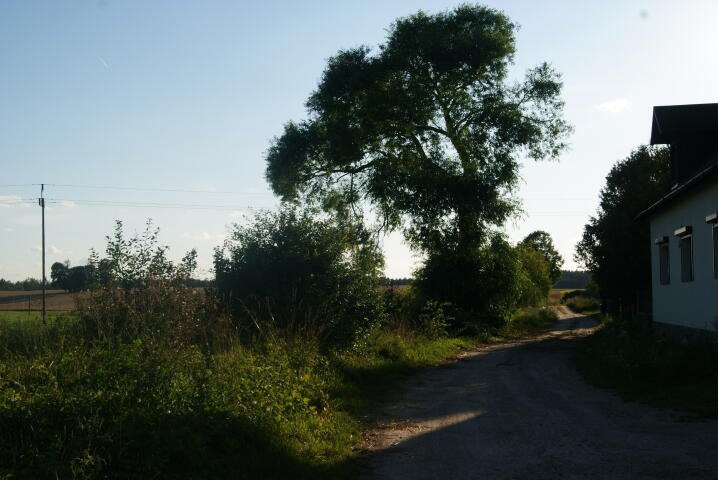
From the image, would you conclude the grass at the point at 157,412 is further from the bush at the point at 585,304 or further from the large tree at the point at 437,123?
the bush at the point at 585,304

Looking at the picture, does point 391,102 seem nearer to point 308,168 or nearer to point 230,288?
A: point 308,168

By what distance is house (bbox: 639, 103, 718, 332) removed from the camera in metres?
15.4

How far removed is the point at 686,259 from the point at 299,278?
1054cm

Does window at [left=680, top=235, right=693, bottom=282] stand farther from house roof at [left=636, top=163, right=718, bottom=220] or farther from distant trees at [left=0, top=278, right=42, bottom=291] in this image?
distant trees at [left=0, top=278, right=42, bottom=291]

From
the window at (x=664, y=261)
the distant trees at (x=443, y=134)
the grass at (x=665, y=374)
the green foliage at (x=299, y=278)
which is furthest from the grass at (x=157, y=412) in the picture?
the distant trees at (x=443, y=134)

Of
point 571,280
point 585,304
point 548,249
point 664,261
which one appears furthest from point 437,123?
point 571,280

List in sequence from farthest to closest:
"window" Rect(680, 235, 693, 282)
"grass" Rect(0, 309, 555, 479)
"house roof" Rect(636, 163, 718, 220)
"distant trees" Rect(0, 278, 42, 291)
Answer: "distant trees" Rect(0, 278, 42, 291) < "window" Rect(680, 235, 693, 282) < "house roof" Rect(636, 163, 718, 220) < "grass" Rect(0, 309, 555, 479)

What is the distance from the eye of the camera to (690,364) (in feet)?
42.6

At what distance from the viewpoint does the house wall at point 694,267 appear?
15.4 metres

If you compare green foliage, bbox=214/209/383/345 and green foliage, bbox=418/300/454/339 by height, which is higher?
green foliage, bbox=214/209/383/345

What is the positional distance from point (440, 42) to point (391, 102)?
3330mm

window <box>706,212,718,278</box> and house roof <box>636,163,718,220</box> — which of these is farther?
window <box>706,212,718,278</box>

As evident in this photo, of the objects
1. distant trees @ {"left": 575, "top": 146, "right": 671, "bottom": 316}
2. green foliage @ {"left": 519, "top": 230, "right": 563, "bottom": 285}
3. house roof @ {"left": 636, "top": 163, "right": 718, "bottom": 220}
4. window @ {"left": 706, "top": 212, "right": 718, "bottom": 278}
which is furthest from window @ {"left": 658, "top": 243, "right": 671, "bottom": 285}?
green foliage @ {"left": 519, "top": 230, "right": 563, "bottom": 285}

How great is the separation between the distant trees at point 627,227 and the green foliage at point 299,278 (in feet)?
56.3
